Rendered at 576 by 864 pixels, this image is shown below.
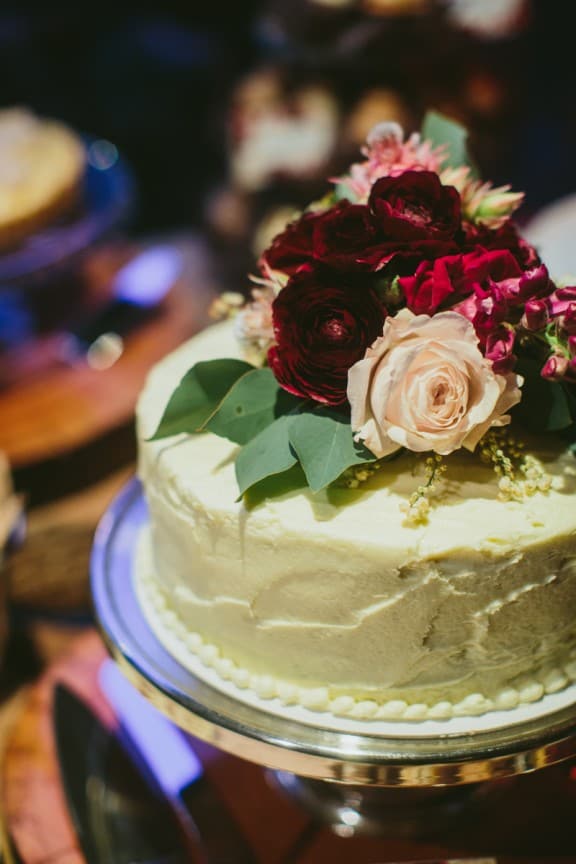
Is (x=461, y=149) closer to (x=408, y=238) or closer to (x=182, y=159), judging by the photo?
(x=408, y=238)

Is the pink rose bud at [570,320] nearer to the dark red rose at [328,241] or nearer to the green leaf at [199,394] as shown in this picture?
the dark red rose at [328,241]

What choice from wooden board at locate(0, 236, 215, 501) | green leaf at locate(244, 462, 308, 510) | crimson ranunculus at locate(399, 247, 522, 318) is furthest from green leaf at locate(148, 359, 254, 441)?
wooden board at locate(0, 236, 215, 501)

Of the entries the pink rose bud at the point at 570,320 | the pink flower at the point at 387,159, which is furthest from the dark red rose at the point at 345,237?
the pink rose bud at the point at 570,320

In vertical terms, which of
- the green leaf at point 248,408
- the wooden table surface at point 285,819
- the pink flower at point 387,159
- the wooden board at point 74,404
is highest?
the pink flower at point 387,159

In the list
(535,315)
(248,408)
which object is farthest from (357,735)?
(535,315)

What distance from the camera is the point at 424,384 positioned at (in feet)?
3.02

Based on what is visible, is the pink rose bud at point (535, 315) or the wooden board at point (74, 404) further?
the wooden board at point (74, 404)

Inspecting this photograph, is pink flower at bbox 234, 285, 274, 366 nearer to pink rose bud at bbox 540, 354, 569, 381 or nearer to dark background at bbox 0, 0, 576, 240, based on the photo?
pink rose bud at bbox 540, 354, 569, 381

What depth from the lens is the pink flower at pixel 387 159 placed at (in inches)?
43.8

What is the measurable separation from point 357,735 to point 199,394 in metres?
0.45

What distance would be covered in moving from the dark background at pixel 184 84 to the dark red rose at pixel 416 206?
1.48 m

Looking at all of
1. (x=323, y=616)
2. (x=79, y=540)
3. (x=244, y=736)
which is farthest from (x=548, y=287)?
(x=79, y=540)

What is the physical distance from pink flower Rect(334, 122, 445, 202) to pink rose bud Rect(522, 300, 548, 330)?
26 centimetres

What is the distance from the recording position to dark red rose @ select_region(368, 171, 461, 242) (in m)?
0.99
